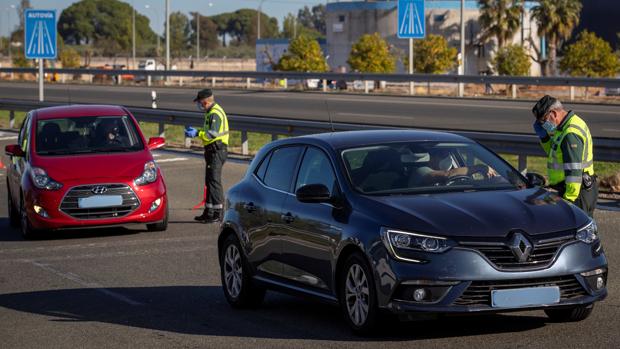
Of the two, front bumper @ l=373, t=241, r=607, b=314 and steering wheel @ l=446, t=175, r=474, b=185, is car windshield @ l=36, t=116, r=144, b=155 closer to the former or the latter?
steering wheel @ l=446, t=175, r=474, b=185

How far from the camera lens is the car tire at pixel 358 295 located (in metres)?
8.01

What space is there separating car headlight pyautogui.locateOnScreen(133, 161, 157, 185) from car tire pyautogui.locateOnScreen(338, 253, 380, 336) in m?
7.02

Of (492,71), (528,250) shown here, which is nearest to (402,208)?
(528,250)

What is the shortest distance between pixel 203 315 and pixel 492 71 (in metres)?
72.4

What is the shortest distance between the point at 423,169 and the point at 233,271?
2038mm

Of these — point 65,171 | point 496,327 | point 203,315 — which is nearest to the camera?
point 496,327

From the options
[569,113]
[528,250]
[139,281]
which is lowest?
[139,281]

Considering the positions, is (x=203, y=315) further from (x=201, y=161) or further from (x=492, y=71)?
(x=492, y=71)

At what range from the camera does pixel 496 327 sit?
8586 mm

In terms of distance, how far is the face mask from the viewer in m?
10.0

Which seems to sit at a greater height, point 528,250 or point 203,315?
point 528,250

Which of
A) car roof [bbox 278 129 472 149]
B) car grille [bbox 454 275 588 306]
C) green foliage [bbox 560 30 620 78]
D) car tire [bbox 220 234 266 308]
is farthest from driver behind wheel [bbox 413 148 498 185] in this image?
green foliage [bbox 560 30 620 78]

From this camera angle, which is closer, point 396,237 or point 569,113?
point 396,237

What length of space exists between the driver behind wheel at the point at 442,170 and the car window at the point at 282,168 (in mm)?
1128
